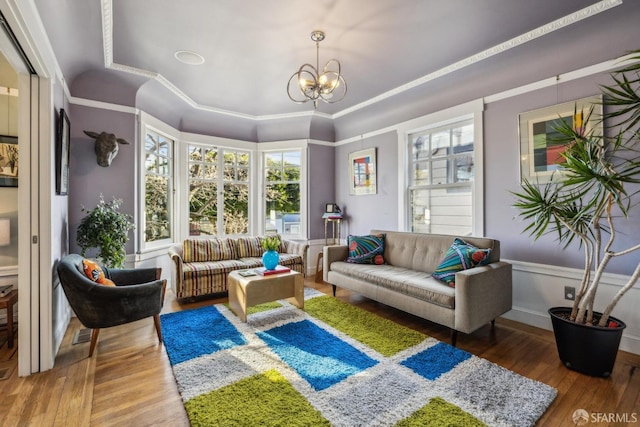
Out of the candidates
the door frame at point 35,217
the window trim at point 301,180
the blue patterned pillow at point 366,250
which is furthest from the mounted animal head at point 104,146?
the blue patterned pillow at point 366,250

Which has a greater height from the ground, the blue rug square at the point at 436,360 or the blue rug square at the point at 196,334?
the blue rug square at the point at 196,334

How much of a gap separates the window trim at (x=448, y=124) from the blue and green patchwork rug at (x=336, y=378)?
1642 millimetres

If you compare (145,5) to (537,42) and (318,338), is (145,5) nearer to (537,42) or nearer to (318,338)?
(318,338)

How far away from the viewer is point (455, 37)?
2664 mm

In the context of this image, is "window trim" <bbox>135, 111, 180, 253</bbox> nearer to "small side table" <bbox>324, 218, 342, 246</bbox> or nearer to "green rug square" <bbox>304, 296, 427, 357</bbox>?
"green rug square" <bbox>304, 296, 427, 357</bbox>

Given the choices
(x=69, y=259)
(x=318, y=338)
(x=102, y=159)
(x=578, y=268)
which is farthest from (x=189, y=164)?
(x=578, y=268)

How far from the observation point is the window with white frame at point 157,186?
4059 millimetres

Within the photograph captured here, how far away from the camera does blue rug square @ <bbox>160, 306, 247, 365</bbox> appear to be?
2.40 m

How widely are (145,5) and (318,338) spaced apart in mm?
3032

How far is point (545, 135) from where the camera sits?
284 centimetres

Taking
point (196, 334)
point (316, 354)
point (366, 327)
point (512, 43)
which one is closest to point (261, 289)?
point (196, 334)

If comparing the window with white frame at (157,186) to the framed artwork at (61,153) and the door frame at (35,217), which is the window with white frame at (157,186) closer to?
the framed artwork at (61,153)

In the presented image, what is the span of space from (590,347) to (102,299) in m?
3.60

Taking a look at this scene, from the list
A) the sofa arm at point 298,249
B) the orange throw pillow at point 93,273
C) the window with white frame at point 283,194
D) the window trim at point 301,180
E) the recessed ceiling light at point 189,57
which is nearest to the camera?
the orange throw pillow at point 93,273
